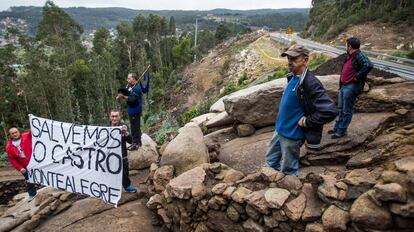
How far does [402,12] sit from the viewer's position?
28406mm

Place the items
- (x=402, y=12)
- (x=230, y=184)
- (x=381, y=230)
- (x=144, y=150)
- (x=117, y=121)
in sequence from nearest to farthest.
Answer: (x=381, y=230) → (x=230, y=184) → (x=117, y=121) → (x=144, y=150) → (x=402, y=12)

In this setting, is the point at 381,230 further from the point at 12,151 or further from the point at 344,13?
the point at 344,13

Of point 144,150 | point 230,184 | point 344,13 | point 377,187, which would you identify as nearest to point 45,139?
point 144,150

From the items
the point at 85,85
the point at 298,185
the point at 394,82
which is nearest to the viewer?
the point at 298,185

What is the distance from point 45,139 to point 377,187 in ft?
21.2

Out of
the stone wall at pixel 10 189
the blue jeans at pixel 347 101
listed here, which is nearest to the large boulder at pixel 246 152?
the blue jeans at pixel 347 101

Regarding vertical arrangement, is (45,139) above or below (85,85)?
above

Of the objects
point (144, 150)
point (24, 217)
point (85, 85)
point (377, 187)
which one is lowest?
point (85, 85)

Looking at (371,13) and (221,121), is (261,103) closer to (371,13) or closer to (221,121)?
(221,121)

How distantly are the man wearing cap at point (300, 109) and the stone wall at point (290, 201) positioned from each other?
512 mm

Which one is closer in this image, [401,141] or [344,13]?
[401,141]

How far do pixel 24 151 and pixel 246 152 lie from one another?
16.0ft

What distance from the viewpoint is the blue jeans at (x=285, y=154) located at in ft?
15.2

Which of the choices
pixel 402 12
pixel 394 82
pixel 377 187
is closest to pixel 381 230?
pixel 377 187
